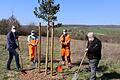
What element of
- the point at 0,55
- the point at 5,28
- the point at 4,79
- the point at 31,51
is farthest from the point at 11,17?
the point at 4,79

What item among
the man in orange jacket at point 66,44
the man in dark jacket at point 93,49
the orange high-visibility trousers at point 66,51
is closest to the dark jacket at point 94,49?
the man in dark jacket at point 93,49

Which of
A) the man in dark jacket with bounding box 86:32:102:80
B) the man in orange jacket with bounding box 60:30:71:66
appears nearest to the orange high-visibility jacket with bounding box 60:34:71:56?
the man in orange jacket with bounding box 60:30:71:66

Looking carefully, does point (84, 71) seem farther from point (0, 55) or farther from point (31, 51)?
point (0, 55)

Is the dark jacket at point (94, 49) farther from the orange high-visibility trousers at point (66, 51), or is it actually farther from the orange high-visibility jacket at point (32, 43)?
the orange high-visibility jacket at point (32, 43)

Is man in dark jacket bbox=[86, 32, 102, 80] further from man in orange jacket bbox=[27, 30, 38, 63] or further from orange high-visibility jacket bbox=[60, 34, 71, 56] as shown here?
man in orange jacket bbox=[27, 30, 38, 63]

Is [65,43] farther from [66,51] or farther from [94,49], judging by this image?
[94,49]

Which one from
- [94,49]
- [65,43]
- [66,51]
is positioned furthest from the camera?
[66,51]

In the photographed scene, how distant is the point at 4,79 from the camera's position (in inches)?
583

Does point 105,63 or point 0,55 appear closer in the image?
point 105,63

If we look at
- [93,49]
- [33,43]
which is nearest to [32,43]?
[33,43]

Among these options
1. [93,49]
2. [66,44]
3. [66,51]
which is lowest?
[66,51]

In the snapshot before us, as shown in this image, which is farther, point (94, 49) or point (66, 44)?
point (66, 44)

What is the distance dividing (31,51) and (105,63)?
381 centimetres

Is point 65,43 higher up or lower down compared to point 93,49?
lower down
